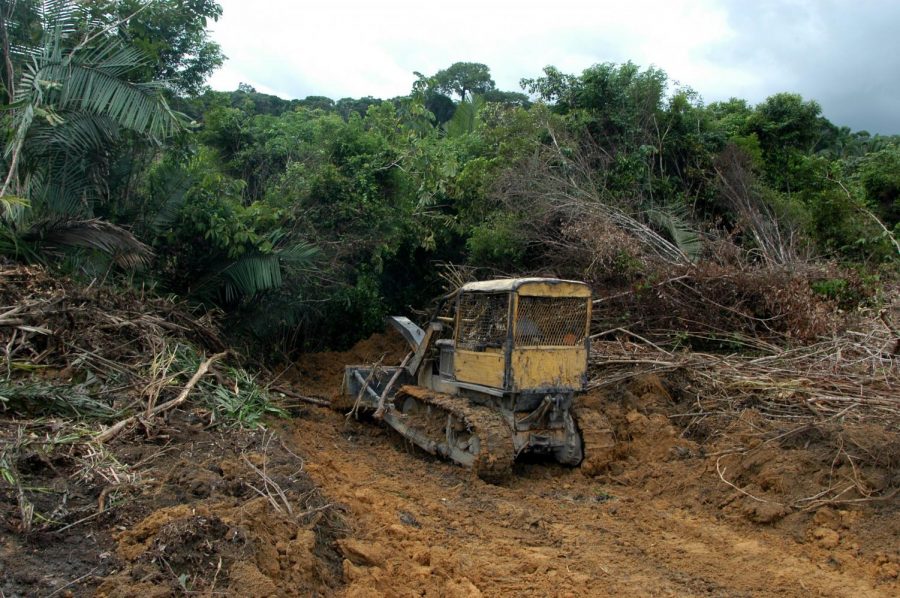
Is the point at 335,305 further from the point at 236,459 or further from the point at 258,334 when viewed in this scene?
the point at 236,459

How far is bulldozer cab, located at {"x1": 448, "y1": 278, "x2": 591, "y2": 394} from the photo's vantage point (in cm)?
801

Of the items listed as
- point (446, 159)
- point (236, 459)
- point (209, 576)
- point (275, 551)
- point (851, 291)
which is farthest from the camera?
point (446, 159)

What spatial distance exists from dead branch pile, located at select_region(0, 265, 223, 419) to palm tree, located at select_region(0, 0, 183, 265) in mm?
855

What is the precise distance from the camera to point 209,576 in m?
4.37

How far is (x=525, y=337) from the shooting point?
8.15 meters

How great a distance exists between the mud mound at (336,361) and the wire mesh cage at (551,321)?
225 inches

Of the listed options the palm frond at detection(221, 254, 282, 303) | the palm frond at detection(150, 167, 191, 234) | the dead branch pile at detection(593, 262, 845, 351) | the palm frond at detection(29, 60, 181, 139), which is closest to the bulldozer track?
the dead branch pile at detection(593, 262, 845, 351)

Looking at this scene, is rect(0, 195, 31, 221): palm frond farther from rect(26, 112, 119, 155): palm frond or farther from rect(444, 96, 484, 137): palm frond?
rect(444, 96, 484, 137): palm frond

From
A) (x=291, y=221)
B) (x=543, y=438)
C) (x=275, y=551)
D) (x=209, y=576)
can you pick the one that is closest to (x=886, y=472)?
(x=543, y=438)

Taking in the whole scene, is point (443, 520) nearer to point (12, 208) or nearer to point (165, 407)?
point (165, 407)

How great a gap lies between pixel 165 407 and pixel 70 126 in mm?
4946

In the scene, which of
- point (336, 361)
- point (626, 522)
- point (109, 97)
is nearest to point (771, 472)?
→ point (626, 522)

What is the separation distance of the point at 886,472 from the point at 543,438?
130 inches

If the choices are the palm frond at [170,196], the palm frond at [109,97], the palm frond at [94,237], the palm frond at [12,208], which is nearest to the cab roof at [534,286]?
the palm frond at [94,237]
